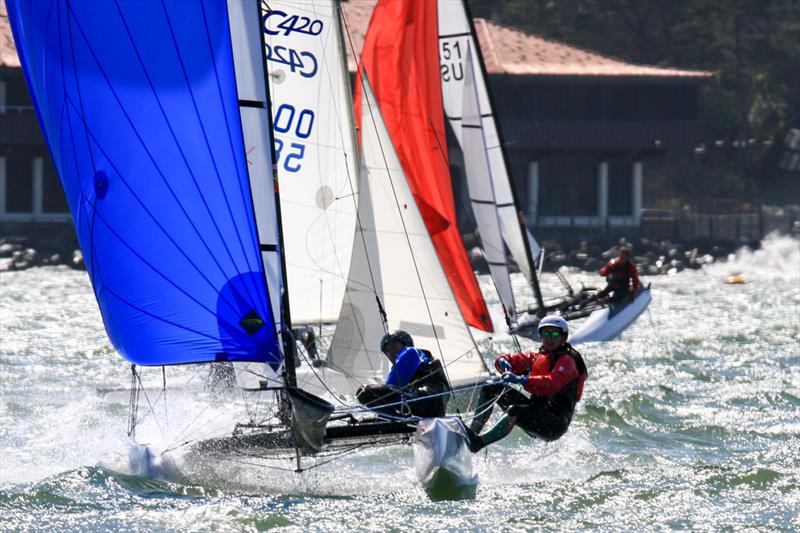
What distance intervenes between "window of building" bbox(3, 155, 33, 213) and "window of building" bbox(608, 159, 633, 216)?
619 inches

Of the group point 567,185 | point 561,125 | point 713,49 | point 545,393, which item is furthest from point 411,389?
point 713,49

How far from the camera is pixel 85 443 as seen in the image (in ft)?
37.1

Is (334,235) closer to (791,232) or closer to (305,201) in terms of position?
(305,201)

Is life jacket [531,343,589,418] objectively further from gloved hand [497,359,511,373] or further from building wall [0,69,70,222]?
building wall [0,69,70,222]

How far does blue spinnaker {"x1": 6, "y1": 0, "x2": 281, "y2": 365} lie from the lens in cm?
894

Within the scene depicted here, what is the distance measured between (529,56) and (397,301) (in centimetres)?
2881

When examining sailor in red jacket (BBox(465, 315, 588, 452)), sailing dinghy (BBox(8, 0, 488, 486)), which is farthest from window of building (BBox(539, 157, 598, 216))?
sailing dinghy (BBox(8, 0, 488, 486))

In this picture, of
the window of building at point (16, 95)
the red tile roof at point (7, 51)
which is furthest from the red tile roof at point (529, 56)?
the window of building at point (16, 95)

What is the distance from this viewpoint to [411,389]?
31.0 feet

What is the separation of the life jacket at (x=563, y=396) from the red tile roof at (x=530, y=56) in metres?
28.1

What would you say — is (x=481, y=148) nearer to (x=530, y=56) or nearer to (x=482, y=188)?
(x=482, y=188)

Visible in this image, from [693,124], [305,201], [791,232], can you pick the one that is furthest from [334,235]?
[791,232]

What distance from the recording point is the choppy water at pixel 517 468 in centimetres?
883

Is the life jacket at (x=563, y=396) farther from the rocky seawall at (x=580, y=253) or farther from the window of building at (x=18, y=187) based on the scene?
the window of building at (x=18, y=187)
